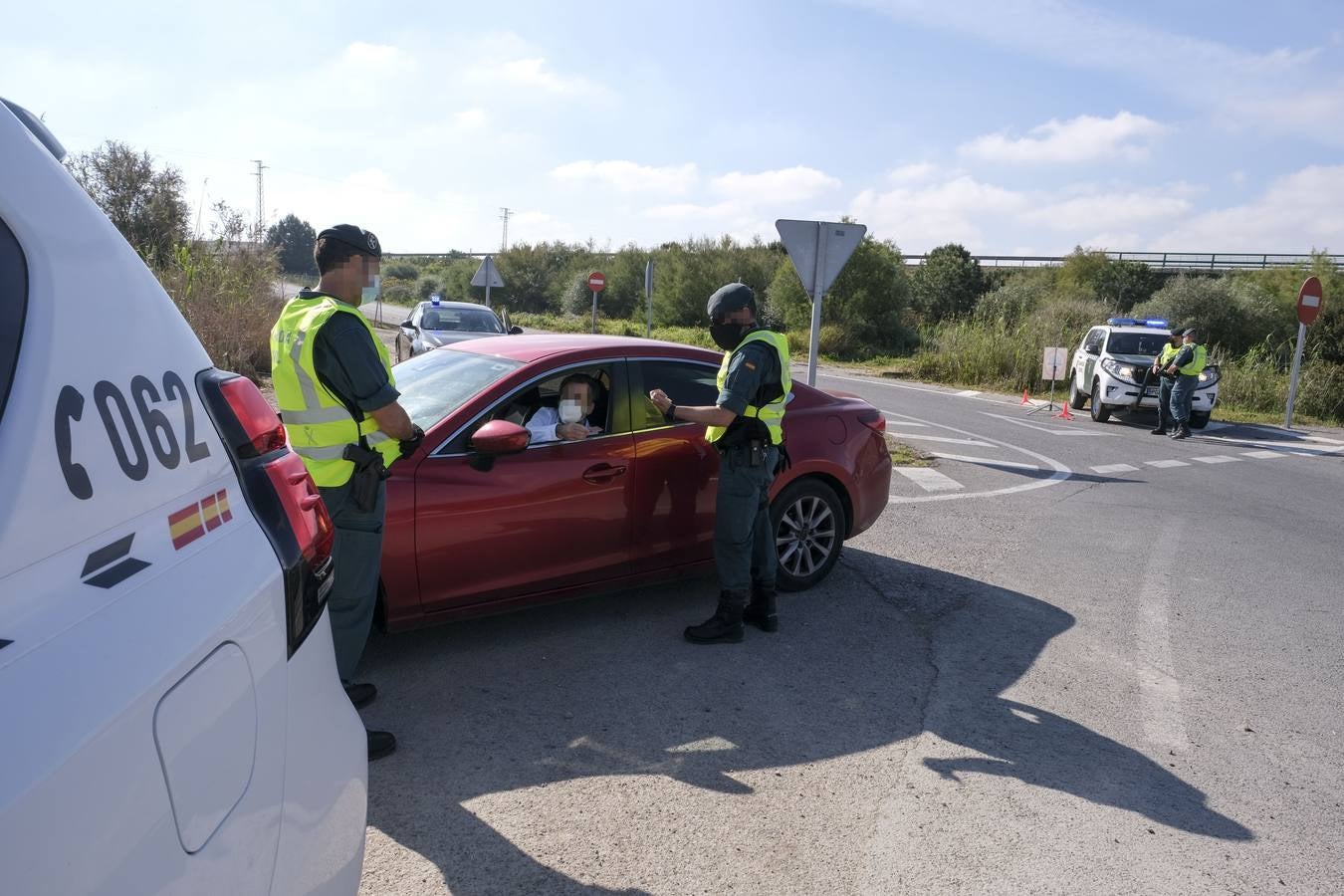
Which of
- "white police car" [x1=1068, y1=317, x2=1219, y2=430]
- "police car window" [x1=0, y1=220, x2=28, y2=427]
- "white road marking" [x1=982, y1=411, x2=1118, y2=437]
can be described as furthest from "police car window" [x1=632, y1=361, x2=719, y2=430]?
"white police car" [x1=1068, y1=317, x2=1219, y2=430]

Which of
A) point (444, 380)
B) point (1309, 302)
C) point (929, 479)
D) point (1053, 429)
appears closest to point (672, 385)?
point (444, 380)

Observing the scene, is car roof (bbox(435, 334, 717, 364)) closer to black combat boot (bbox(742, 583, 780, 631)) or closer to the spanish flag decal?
black combat boot (bbox(742, 583, 780, 631))

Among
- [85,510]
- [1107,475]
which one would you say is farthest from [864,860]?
[1107,475]

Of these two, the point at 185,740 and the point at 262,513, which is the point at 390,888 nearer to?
the point at 262,513

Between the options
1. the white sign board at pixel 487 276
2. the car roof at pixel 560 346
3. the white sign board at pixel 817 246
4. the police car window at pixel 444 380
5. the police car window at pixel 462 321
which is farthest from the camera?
the white sign board at pixel 487 276

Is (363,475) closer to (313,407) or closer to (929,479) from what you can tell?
(313,407)

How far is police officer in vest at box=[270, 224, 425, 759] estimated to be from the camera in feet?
11.8

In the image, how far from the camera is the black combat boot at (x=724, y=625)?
5078 mm

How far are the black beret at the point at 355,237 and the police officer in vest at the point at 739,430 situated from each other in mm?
1562

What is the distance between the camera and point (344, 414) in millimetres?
3703

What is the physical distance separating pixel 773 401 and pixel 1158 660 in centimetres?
250

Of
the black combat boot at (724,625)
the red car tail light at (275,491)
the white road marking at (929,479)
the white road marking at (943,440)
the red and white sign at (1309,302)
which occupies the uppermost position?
the red and white sign at (1309,302)

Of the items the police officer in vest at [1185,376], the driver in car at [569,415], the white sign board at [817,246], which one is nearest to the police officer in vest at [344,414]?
the driver in car at [569,415]

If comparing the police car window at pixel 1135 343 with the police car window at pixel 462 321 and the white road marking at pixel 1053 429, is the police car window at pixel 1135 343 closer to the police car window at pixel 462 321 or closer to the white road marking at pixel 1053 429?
the white road marking at pixel 1053 429
